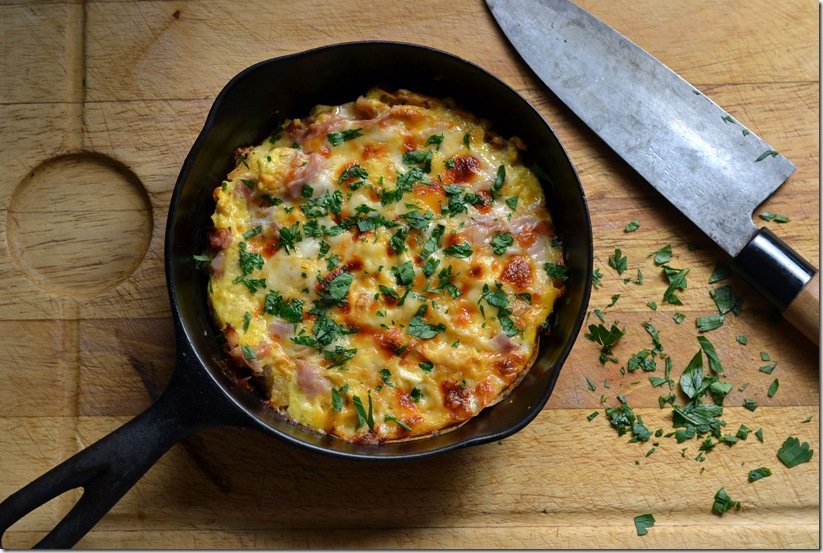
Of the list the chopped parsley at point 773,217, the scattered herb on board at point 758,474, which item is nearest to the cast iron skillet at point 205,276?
the chopped parsley at point 773,217

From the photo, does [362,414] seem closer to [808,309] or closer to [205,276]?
[205,276]

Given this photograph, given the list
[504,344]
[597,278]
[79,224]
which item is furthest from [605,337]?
[79,224]

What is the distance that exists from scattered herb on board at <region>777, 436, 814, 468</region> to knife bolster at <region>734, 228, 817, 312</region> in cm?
56

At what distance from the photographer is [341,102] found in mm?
3176

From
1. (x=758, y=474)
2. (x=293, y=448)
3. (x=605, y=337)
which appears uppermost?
(x=605, y=337)

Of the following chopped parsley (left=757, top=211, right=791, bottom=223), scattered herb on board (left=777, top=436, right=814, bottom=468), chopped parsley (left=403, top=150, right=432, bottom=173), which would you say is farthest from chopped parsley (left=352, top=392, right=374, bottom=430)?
chopped parsley (left=757, top=211, right=791, bottom=223)

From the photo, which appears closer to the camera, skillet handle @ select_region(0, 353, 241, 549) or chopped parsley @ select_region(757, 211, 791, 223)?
skillet handle @ select_region(0, 353, 241, 549)

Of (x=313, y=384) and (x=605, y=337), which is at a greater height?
(x=605, y=337)

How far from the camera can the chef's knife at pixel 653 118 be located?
3.16 meters

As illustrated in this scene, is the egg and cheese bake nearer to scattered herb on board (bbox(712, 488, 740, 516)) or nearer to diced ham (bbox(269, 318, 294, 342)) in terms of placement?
diced ham (bbox(269, 318, 294, 342))

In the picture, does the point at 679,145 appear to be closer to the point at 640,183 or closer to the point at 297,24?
the point at 640,183

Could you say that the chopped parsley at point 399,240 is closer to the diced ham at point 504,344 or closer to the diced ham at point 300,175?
the diced ham at point 300,175

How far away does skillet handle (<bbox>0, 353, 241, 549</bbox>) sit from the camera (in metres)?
2.52

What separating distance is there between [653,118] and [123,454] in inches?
96.6
